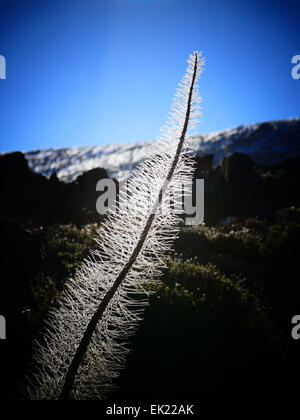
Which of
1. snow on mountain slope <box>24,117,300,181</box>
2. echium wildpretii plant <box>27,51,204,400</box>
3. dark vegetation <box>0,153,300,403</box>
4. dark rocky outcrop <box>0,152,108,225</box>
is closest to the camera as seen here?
echium wildpretii plant <box>27,51,204,400</box>

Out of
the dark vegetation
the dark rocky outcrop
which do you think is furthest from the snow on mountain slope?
the dark vegetation

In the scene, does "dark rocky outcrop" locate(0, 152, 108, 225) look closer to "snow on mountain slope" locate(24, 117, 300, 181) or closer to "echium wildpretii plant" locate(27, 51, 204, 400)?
"echium wildpretii plant" locate(27, 51, 204, 400)

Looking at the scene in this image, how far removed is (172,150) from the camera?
6.26 feet

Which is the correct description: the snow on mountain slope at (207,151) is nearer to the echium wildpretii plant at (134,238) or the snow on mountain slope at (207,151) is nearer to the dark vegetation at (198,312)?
the dark vegetation at (198,312)

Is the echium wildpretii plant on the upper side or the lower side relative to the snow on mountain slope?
lower

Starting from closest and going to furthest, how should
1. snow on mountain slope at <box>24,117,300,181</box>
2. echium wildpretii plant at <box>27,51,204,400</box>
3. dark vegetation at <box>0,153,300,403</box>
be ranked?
echium wildpretii plant at <box>27,51,204,400</box>
dark vegetation at <box>0,153,300,403</box>
snow on mountain slope at <box>24,117,300,181</box>

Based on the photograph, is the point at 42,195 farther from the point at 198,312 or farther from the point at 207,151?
the point at 207,151

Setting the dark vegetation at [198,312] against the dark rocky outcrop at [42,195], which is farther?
the dark rocky outcrop at [42,195]

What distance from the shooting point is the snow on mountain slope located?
42688mm

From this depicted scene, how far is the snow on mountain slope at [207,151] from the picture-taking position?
4269cm

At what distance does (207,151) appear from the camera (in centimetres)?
5006

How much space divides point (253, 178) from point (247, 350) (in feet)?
54.2

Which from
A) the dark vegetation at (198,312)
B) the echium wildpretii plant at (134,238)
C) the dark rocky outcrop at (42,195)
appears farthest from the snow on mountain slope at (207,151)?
the echium wildpretii plant at (134,238)
